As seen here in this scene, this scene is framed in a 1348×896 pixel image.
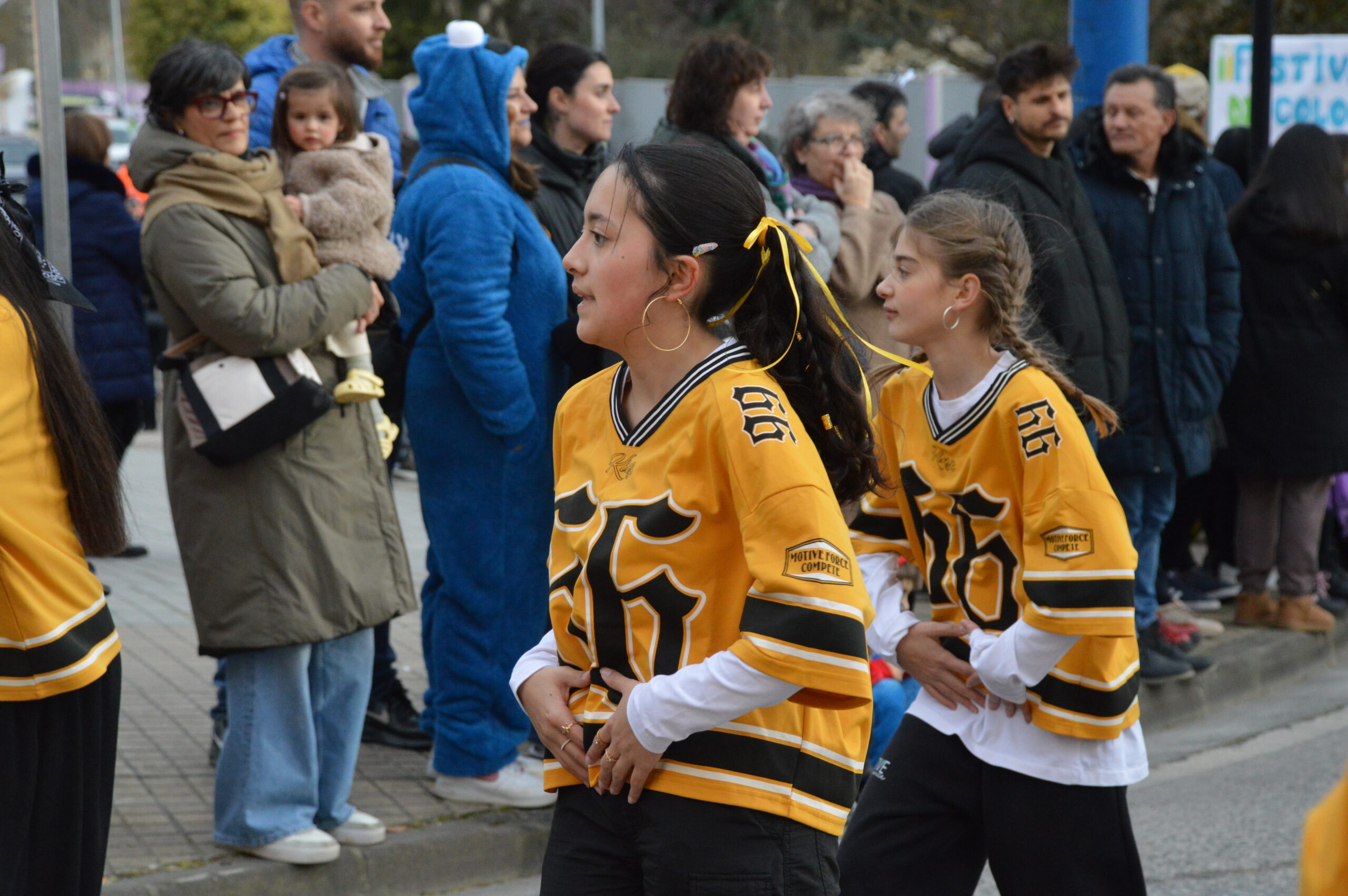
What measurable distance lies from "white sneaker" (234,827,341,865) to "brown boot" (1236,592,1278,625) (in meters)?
4.66

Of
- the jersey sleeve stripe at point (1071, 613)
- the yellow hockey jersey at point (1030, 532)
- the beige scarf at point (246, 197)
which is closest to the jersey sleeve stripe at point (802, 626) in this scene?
the yellow hockey jersey at point (1030, 532)

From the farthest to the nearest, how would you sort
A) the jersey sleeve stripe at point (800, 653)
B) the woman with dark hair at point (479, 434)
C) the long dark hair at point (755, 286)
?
the woman with dark hair at point (479, 434) → the long dark hair at point (755, 286) → the jersey sleeve stripe at point (800, 653)

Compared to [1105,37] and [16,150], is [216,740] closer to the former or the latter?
[1105,37]

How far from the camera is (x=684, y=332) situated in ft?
7.57

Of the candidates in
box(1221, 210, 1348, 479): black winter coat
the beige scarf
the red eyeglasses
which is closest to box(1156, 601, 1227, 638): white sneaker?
box(1221, 210, 1348, 479): black winter coat

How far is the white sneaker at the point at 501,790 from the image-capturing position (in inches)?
173

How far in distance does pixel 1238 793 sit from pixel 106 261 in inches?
228

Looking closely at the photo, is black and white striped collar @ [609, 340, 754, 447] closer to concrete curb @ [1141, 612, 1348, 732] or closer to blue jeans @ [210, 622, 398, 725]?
blue jeans @ [210, 622, 398, 725]

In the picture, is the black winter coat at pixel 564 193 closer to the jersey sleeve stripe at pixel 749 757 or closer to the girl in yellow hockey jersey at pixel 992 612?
the girl in yellow hockey jersey at pixel 992 612

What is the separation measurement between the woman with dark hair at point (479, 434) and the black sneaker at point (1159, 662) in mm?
2708

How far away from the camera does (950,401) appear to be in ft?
9.88

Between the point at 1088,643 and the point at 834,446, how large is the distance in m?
0.80

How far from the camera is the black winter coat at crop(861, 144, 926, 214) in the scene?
6.75 meters

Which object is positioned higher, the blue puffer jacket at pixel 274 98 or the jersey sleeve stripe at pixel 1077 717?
the blue puffer jacket at pixel 274 98
